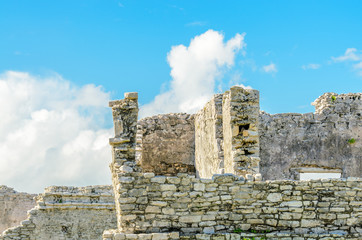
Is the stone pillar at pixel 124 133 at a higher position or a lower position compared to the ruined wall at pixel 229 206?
higher

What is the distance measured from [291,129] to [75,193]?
7.07m

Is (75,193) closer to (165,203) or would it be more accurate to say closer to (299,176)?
(299,176)

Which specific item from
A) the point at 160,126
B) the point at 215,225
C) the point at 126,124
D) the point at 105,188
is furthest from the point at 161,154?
the point at 215,225

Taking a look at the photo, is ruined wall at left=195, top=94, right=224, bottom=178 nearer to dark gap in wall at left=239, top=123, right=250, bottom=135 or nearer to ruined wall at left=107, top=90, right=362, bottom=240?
dark gap in wall at left=239, top=123, right=250, bottom=135

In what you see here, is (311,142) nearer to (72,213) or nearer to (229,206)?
(229,206)

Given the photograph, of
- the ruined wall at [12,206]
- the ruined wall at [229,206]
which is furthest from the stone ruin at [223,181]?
the ruined wall at [12,206]

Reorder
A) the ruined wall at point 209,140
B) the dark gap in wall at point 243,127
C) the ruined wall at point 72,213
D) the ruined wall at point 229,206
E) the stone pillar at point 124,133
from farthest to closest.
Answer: the ruined wall at point 72,213 → the ruined wall at point 209,140 → the dark gap in wall at point 243,127 → the stone pillar at point 124,133 → the ruined wall at point 229,206

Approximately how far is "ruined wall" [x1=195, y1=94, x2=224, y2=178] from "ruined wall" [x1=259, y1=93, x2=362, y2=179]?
1.64 meters

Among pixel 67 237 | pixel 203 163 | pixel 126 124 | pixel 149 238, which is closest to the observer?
pixel 149 238

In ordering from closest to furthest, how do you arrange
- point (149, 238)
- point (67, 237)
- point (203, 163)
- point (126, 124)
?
point (149, 238), point (126, 124), point (203, 163), point (67, 237)

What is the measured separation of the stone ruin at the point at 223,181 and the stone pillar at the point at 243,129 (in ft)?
0.07

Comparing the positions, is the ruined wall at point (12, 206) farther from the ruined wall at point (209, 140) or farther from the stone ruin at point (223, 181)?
the ruined wall at point (209, 140)

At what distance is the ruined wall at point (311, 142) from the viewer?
1534 cm

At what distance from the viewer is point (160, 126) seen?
17344mm
